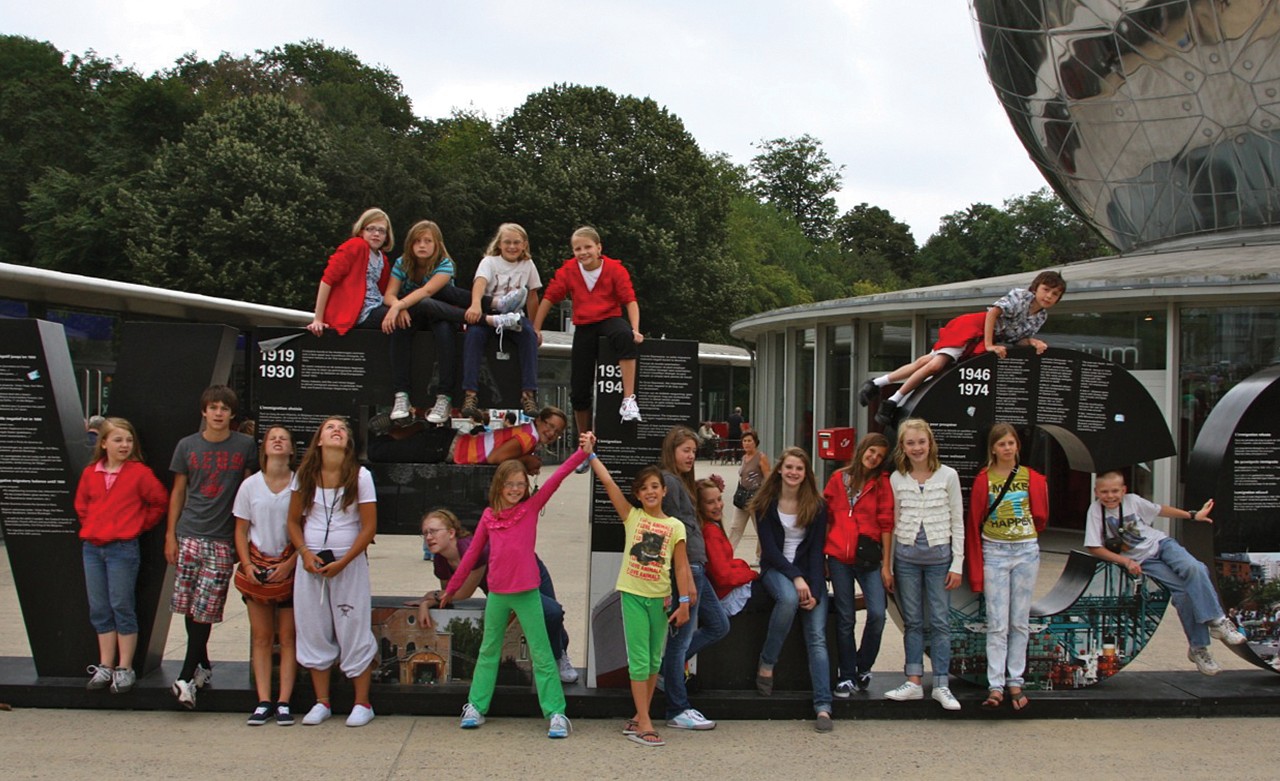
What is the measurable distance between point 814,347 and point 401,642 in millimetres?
14391

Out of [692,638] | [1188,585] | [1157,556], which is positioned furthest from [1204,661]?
[692,638]

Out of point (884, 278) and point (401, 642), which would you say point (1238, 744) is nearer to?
point (401, 642)

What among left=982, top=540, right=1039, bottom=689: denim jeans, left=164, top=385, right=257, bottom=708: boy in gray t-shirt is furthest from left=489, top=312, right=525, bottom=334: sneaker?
left=982, top=540, right=1039, bottom=689: denim jeans

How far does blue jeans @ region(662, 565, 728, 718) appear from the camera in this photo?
619 centimetres

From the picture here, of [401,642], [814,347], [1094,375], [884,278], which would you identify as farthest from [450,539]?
[884,278]

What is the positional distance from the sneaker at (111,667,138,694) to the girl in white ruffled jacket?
476cm

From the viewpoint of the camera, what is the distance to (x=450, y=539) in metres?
6.47

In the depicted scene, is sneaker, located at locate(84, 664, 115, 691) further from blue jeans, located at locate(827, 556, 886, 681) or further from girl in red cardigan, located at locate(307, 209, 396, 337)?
blue jeans, located at locate(827, 556, 886, 681)

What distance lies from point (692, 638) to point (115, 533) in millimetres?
3616

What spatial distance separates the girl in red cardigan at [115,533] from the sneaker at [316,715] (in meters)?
1.20

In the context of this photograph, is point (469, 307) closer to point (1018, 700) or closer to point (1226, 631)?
point (1018, 700)

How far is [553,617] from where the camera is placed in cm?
640

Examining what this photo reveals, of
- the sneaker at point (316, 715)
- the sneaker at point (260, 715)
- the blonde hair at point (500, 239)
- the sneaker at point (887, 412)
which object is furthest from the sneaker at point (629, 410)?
the sneaker at point (260, 715)

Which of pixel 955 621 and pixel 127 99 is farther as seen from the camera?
pixel 127 99
